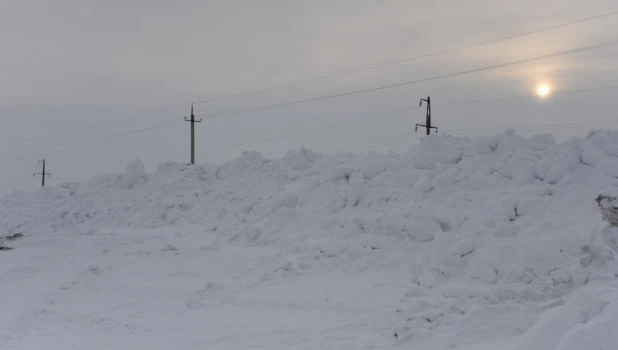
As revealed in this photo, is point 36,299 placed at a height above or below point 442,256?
below

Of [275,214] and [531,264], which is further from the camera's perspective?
[275,214]

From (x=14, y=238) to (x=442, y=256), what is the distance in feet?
47.7

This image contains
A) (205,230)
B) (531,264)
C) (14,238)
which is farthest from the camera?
(14,238)

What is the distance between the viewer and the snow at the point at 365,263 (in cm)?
717

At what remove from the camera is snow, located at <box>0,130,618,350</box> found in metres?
7.17

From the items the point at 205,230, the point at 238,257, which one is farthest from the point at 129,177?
the point at 238,257

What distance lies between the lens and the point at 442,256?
32.7 feet

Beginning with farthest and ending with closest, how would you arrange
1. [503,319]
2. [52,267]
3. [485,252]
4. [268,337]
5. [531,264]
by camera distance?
[52,267], [485,252], [531,264], [268,337], [503,319]

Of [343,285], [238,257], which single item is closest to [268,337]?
[343,285]

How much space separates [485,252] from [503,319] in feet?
9.63

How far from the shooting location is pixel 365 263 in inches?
430

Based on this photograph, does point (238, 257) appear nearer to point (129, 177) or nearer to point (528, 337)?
point (528, 337)

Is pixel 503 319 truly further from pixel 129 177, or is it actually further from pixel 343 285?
pixel 129 177

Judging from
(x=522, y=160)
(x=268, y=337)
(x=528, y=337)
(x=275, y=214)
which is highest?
(x=522, y=160)
